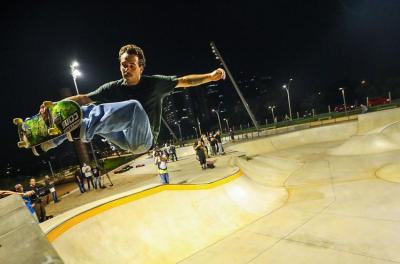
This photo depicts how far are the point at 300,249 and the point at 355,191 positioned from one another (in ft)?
16.4

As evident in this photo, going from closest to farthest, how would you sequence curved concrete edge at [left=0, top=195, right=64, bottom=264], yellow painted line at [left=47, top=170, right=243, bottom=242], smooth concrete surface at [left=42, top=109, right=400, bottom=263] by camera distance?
1. curved concrete edge at [left=0, top=195, right=64, bottom=264]
2. smooth concrete surface at [left=42, top=109, right=400, bottom=263]
3. yellow painted line at [left=47, top=170, right=243, bottom=242]

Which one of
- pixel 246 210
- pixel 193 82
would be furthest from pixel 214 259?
pixel 193 82

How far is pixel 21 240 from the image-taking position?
3002 millimetres

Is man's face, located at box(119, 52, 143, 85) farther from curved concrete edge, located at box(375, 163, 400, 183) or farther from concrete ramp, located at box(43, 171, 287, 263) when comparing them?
curved concrete edge, located at box(375, 163, 400, 183)

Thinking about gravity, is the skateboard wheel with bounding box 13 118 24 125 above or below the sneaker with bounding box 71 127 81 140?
above

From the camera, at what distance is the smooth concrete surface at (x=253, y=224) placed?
6.12 meters

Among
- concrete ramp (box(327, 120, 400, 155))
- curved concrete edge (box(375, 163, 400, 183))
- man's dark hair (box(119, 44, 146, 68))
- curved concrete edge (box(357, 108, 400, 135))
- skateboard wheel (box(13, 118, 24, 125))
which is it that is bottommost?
curved concrete edge (box(375, 163, 400, 183))

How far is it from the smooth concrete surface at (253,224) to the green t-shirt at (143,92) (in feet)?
12.6

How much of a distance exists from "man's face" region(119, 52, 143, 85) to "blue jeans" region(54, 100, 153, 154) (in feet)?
2.02

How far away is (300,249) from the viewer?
243 inches

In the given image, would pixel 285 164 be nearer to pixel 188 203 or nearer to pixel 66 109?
pixel 188 203

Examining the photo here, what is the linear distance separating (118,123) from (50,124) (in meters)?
0.97

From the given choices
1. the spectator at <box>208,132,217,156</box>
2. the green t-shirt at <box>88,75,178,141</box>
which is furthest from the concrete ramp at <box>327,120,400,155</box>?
the green t-shirt at <box>88,75,178,141</box>

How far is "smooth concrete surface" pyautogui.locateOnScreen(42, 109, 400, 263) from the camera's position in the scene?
20.1 feet
